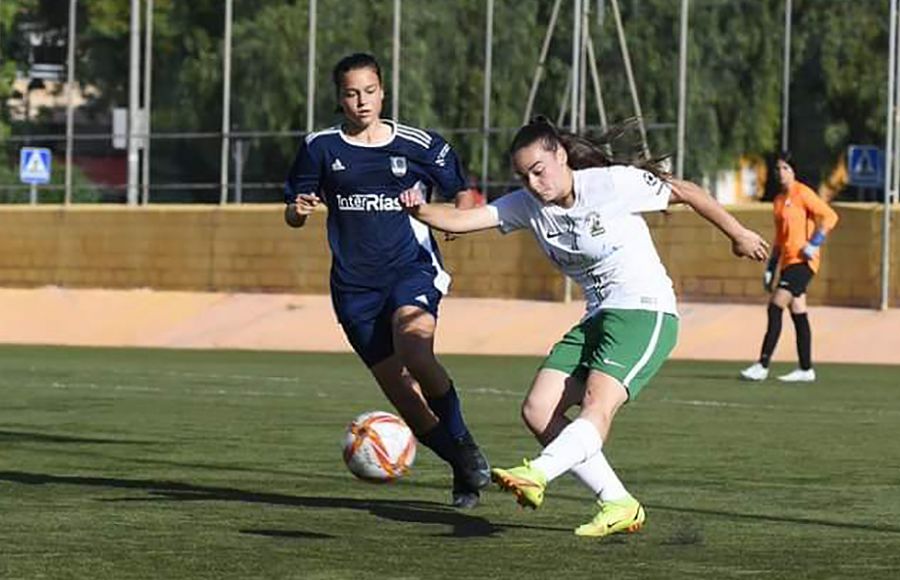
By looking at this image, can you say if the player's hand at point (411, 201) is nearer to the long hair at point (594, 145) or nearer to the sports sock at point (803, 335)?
the long hair at point (594, 145)

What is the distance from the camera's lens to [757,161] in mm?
55438

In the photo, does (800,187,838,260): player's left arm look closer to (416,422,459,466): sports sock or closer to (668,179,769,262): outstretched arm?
(416,422,459,466): sports sock

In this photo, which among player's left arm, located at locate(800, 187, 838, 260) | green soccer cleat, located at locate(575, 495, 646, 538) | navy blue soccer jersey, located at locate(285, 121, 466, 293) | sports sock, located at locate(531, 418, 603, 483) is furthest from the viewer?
player's left arm, located at locate(800, 187, 838, 260)

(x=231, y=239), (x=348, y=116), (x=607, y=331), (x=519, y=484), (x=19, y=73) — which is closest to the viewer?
(x=519, y=484)

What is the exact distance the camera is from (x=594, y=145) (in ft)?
32.2

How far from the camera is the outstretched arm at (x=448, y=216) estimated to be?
379 inches

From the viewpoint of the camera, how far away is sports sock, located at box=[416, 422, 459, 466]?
11000 millimetres

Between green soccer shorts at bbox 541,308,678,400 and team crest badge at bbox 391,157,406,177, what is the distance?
1558mm

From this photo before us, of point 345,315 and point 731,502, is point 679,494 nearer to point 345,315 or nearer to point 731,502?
point 731,502

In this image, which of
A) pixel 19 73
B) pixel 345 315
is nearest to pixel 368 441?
pixel 345 315

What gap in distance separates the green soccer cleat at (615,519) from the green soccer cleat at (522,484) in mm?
511

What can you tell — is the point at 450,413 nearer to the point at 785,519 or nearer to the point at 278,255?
the point at 785,519

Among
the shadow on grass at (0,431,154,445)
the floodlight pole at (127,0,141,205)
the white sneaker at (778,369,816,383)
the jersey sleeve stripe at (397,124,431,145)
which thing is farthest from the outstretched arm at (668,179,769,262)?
the floodlight pole at (127,0,141,205)

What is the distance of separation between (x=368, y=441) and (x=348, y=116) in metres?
1.44
